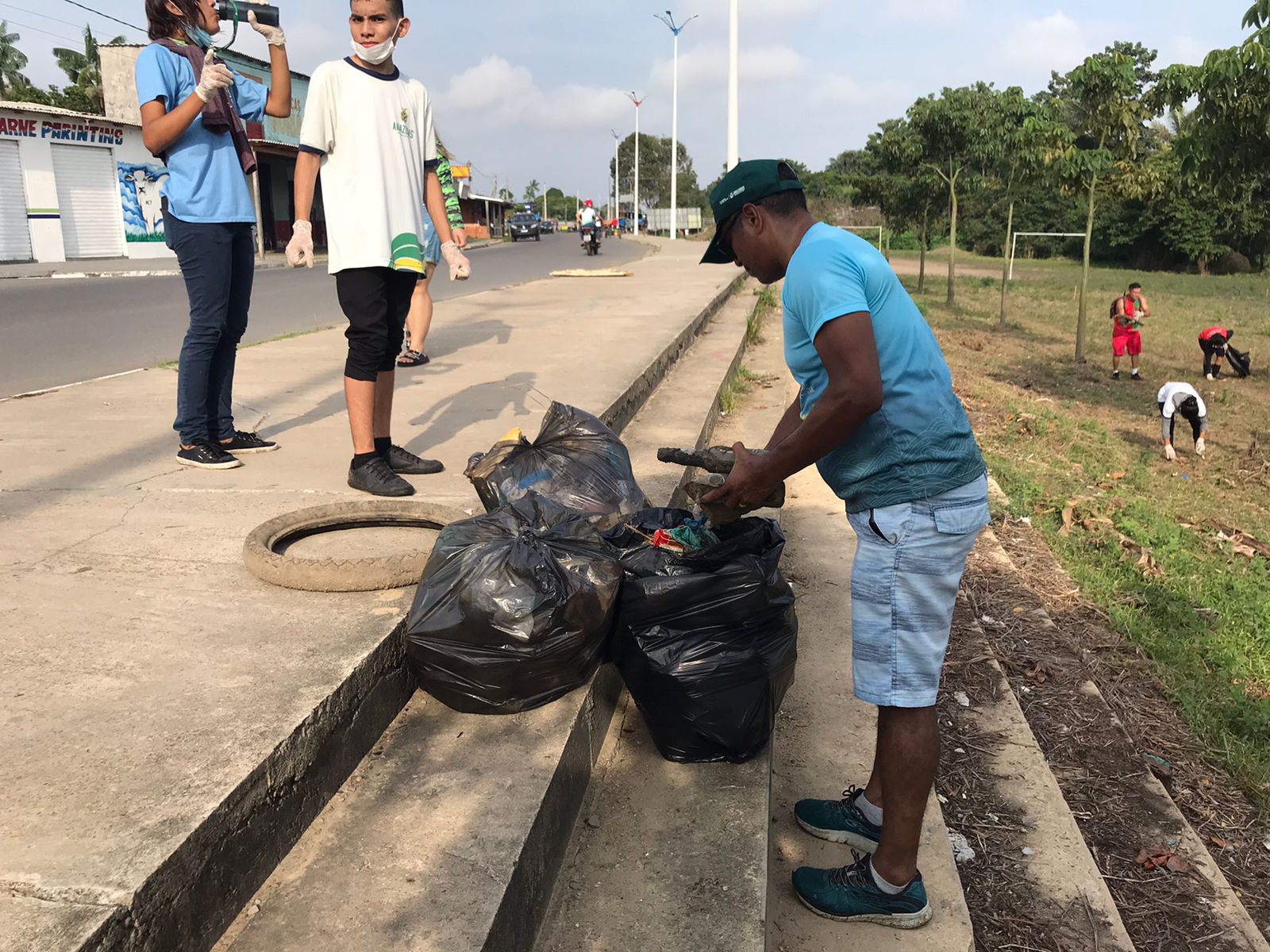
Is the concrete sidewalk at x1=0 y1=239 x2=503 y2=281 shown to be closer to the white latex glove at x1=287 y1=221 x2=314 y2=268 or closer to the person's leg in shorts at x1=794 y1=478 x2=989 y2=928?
the white latex glove at x1=287 y1=221 x2=314 y2=268

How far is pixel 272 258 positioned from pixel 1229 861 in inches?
1086

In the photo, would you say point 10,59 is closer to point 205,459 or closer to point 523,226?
point 523,226

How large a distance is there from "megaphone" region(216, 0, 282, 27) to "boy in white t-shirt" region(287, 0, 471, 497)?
2.09ft

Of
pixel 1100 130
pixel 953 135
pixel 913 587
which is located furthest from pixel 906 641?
pixel 953 135

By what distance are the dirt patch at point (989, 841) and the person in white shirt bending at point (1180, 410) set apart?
5.92 meters

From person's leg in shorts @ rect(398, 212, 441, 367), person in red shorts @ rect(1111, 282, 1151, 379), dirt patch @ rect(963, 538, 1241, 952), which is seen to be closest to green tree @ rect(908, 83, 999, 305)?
person in red shorts @ rect(1111, 282, 1151, 379)

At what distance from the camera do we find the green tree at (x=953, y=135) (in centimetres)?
2250

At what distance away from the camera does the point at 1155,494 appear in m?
7.66

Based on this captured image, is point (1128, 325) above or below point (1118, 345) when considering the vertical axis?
above

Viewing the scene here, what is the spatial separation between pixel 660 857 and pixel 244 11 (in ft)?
11.9

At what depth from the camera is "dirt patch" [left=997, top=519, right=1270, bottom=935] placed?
3.18 m

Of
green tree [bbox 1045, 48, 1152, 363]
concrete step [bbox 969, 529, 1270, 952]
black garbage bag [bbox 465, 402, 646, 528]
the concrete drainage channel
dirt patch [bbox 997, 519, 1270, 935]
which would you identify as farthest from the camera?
green tree [bbox 1045, 48, 1152, 363]

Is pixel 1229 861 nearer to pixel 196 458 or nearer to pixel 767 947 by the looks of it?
pixel 767 947

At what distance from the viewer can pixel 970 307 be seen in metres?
22.6
